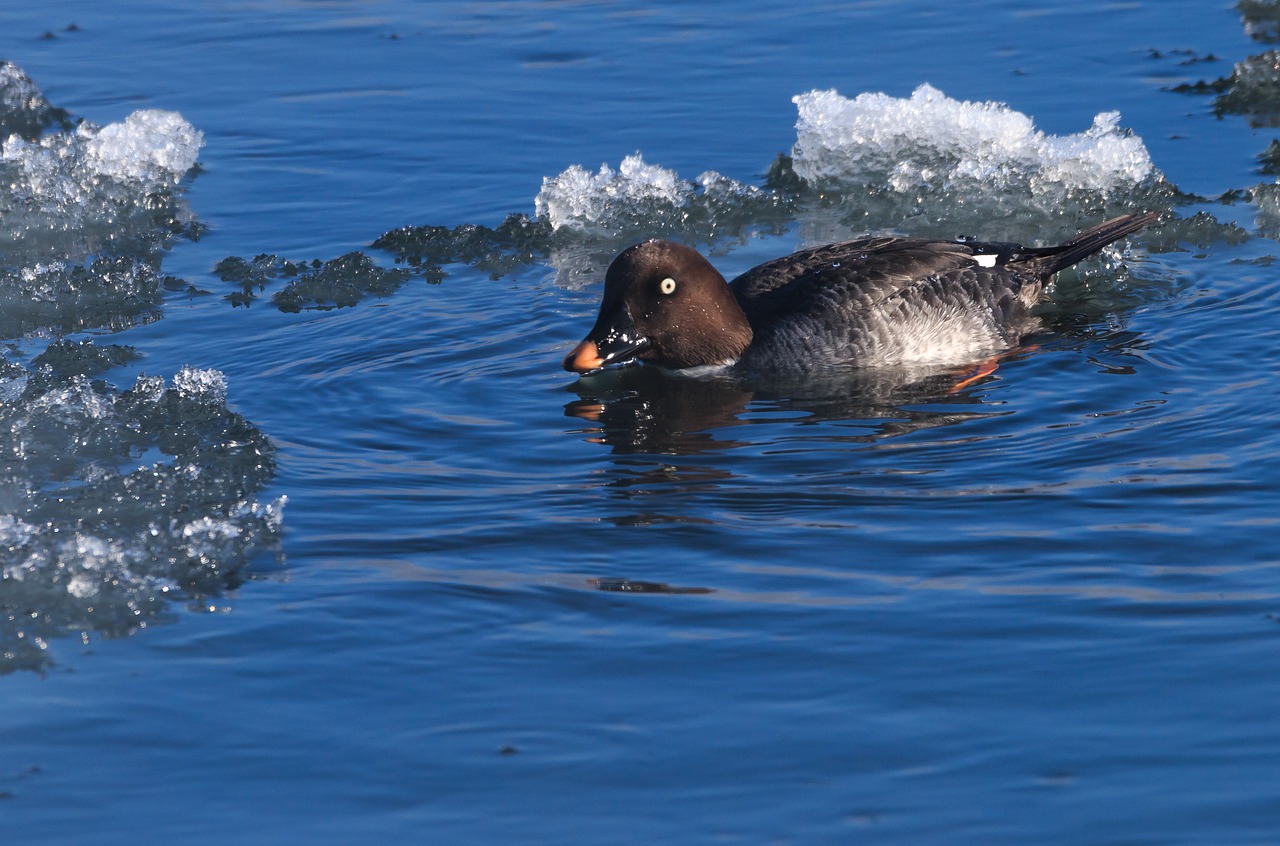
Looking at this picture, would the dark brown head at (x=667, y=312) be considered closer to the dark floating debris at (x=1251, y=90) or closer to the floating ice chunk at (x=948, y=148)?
the floating ice chunk at (x=948, y=148)

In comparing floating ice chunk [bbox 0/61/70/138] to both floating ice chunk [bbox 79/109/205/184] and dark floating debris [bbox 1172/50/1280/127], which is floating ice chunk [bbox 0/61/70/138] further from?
dark floating debris [bbox 1172/50/1280/127]

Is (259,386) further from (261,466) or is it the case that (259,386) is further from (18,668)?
(18,668)

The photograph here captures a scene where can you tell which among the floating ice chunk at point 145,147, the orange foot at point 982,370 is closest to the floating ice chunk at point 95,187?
the floating ice chunk at point 145,147

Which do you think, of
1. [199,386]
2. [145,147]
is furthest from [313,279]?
[145,147]

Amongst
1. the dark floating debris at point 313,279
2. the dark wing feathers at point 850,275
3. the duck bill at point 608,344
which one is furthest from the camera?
the dark floating debris at point 313,279

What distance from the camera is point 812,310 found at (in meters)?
8.65

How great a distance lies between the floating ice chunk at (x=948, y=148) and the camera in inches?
420

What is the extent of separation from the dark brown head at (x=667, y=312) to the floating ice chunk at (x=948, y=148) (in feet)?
9.55

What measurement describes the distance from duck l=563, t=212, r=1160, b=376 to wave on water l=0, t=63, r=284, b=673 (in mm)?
2150

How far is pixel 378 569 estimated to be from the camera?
6.03 meters

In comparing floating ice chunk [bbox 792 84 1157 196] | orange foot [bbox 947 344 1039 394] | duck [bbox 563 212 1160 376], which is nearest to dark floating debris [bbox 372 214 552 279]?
duck [bbox 563 212 1160 376]

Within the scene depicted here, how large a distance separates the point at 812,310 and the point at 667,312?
78 centimetres

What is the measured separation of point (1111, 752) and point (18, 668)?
3.40 metres

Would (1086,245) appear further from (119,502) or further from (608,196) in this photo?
(119,502)
